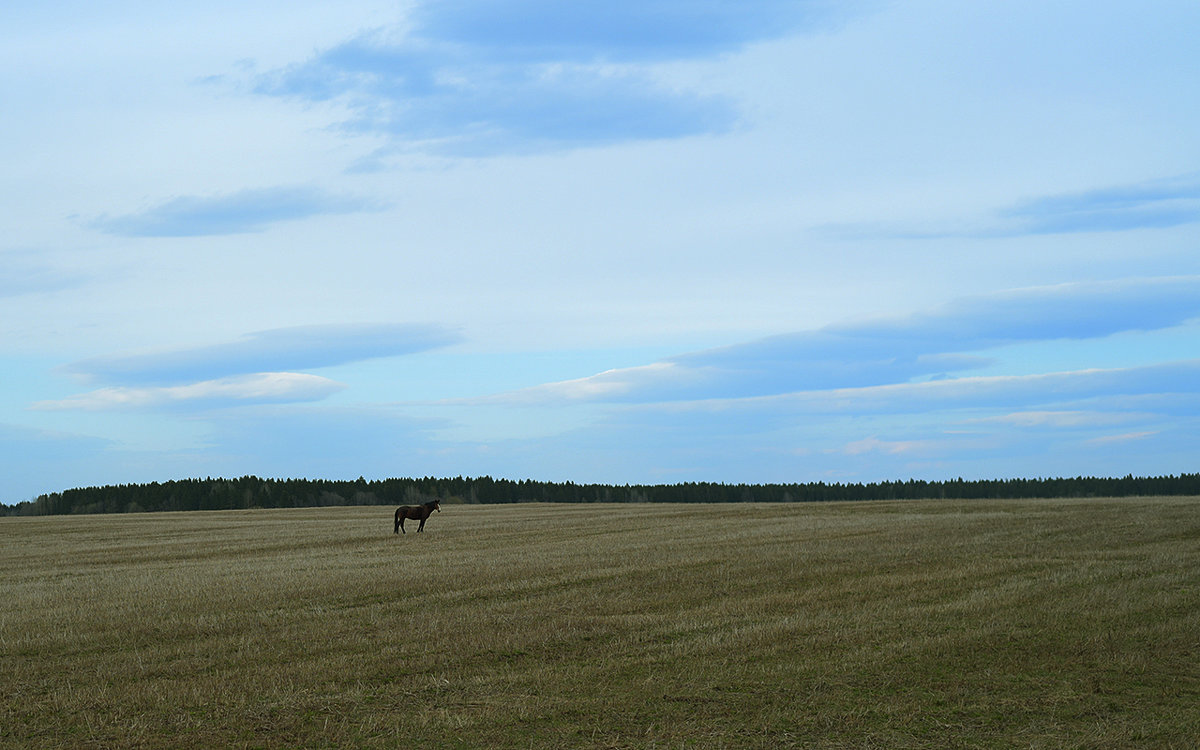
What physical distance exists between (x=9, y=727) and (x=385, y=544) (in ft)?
88.3

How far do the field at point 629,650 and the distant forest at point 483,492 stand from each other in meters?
99.4

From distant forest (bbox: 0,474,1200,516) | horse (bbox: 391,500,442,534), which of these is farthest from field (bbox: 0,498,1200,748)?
distant forest (bbox: 0,474,1200,516)

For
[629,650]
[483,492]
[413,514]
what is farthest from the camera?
[483,492]

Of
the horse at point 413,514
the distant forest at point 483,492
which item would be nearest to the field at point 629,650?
the horse at point 413,514

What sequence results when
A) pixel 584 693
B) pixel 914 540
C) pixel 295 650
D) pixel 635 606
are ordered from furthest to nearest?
pixel 914 540 < pixel 635 606 < pixel 295 650 < pixel 584 693

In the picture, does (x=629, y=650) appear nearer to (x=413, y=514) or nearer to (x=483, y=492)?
(x=413, y=514)

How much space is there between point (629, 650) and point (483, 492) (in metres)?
134

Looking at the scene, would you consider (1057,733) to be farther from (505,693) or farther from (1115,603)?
(1115,603)

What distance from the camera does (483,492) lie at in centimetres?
14688

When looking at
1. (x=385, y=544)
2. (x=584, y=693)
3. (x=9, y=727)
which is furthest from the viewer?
(x=385, y=544)

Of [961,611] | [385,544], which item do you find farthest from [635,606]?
[385,544]

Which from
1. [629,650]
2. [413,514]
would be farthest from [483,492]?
[629,650]

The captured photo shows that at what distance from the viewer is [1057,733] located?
1042cm

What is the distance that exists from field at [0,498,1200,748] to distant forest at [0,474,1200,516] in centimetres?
9938
